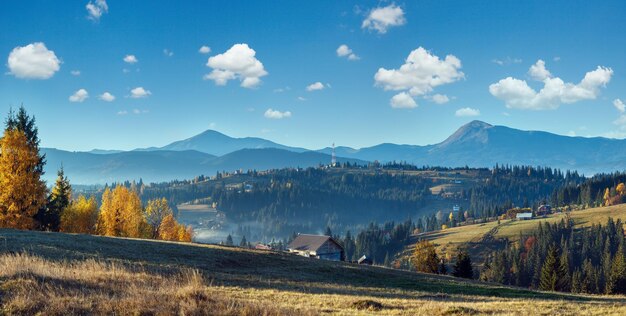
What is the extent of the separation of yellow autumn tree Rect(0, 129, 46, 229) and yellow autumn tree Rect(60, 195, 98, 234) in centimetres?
1870

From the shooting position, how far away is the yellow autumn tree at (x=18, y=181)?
5097 centimetres

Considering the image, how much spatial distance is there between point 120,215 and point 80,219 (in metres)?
6.39

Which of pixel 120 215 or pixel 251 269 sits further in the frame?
pixel 120 215

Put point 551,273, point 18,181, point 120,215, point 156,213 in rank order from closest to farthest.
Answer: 1. point 18,181
2. point 551,273
3. point 120,215
4. point 156,213

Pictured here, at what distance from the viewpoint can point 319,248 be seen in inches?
4050

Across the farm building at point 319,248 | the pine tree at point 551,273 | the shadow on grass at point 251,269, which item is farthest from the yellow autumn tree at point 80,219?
the pine tree at point 551,273

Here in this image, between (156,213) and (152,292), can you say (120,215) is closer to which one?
(156,213)

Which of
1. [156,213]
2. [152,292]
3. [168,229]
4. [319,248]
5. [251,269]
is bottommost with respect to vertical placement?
[319,248]

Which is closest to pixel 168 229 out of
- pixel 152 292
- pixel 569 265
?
pixel 152 292

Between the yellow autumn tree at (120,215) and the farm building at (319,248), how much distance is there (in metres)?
36.6

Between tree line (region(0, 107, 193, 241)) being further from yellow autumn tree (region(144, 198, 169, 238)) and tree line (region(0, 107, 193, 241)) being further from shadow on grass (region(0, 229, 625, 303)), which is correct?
shadow on grass (region(0, 229, 625, 303))

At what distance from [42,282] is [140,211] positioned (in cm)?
7570

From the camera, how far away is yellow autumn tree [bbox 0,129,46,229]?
167ft

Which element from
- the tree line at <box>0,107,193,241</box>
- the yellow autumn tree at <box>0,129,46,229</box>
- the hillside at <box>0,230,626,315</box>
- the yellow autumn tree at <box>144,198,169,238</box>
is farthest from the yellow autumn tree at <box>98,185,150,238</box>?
the hillside at <box>0,230,626,315</box>
